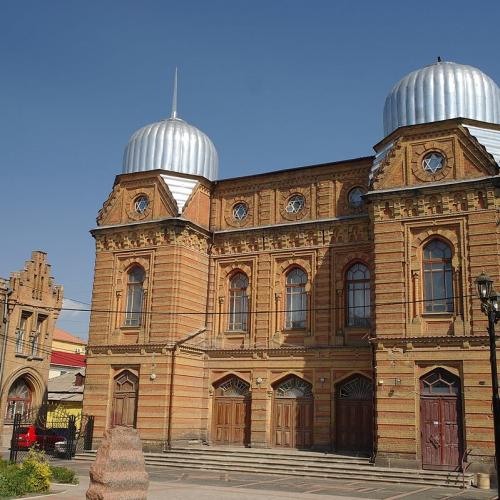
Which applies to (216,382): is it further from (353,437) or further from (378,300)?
(378,300)

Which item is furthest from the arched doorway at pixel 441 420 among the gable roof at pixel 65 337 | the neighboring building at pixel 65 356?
the gable roof at pixel 65 337

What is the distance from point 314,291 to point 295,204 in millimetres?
4083

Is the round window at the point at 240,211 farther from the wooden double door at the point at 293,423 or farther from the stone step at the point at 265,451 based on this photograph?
the stone step at the point at 265,451

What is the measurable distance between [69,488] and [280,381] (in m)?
11.8

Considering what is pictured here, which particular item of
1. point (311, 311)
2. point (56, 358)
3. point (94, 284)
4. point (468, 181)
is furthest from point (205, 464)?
point (56, 358)

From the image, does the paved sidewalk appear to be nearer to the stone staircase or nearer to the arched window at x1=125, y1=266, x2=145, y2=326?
the stone staircase

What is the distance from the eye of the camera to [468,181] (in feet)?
77.9

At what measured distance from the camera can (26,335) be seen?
123 feet

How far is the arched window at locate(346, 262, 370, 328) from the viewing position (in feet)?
89.2

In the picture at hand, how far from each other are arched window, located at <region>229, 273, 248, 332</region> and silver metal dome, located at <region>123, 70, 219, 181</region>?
5115 millimetres

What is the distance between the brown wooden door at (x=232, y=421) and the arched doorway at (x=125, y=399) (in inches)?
141

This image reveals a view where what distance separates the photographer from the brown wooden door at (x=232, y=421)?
28406 mm

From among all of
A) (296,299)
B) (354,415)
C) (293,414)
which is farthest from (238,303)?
(354,415)

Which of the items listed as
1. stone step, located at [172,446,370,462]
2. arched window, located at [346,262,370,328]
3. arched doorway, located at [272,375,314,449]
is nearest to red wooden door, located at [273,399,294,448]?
arched doorway, located at [272,375,314,449]
